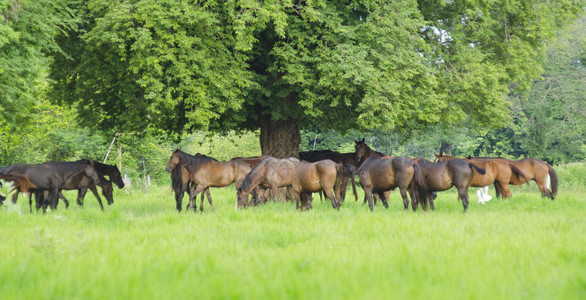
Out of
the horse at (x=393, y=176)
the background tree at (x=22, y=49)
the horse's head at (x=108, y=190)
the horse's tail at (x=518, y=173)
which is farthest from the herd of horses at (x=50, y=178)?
the horse's tail at (x=518, y=173)

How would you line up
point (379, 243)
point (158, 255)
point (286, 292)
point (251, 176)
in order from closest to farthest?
1. point (286, 292)
2. point (158, 255)
3. point (379, 243)
4. point (251, 176)

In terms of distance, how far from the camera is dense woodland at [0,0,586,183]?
15.6m

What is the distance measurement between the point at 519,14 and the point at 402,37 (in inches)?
247

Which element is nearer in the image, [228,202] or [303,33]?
[303,33]

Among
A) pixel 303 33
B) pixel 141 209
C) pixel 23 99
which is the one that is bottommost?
pixel 141 209

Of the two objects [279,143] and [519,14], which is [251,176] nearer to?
[279,143]

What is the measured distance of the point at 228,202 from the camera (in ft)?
66.0

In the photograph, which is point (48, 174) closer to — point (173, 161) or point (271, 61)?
point (173, 161)

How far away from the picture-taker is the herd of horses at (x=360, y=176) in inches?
557

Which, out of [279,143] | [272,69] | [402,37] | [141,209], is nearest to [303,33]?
[272,69]

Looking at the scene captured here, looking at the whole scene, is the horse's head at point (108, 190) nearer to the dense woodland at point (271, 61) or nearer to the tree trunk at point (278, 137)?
the dense woodland at point (271, 61)

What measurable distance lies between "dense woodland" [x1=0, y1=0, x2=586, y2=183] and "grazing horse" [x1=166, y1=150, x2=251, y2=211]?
1.21 meters

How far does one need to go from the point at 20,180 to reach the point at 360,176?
30.4ft

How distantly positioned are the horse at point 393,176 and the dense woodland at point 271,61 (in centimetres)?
287
